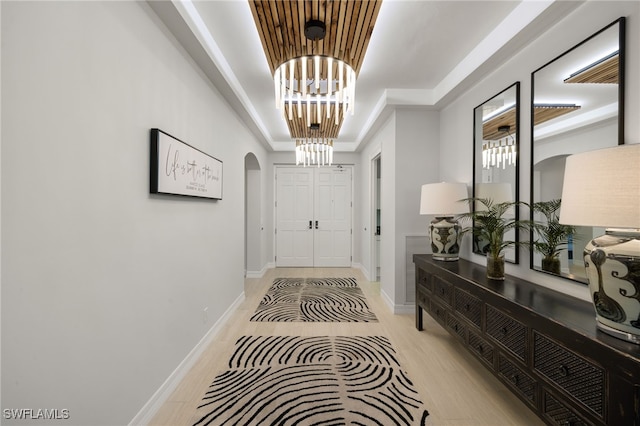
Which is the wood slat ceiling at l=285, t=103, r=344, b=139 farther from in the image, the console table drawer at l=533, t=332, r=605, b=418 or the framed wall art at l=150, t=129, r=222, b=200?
the console table drawer at l=533, t=332, r=605, b=418

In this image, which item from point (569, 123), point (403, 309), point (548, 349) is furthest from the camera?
point (403, 309)

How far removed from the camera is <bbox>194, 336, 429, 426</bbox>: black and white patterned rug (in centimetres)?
178

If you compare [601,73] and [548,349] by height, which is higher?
[601,73]

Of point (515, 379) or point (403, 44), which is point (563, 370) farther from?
point (403, 44)

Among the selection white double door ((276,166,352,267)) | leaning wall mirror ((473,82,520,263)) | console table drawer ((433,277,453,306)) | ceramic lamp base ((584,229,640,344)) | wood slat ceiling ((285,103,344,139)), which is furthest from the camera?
white double door ((276,166,352,267))

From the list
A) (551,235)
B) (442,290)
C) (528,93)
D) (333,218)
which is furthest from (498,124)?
(333,218)

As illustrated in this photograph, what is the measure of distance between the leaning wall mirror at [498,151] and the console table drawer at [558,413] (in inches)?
43.2

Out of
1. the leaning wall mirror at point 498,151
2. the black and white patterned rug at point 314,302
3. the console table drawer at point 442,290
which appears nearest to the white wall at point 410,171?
the black and white patterned rug at point 314,302

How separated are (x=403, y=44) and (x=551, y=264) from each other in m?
2.11

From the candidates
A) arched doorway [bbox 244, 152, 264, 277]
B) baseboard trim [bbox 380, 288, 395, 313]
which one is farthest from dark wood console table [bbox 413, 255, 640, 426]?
arched doorway [bbox 244, 152, 264, 277]

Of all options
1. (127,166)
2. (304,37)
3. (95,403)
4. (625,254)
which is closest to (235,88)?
(304,37)

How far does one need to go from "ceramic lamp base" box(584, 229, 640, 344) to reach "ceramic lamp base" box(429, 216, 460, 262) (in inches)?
62.5

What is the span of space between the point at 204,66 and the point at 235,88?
1.87ft

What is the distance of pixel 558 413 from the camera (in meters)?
1.35
